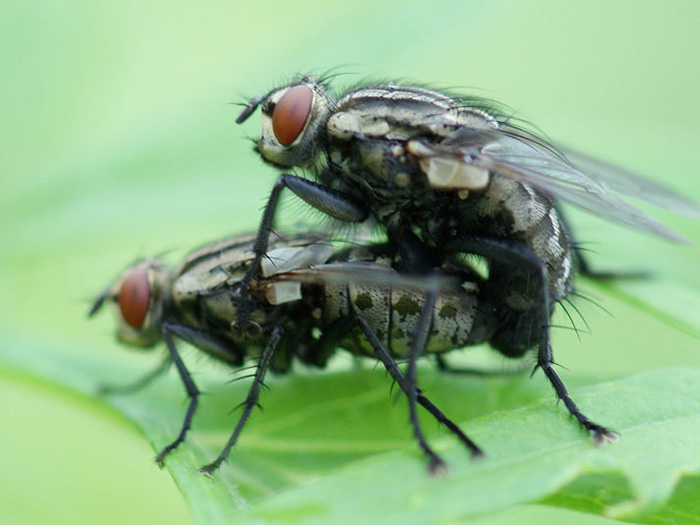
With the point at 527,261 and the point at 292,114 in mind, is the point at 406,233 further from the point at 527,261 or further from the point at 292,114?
the point at 292,114

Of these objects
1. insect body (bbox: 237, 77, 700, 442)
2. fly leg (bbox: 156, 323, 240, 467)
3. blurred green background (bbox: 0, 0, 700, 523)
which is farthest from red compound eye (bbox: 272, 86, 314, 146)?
fly leg (bbox: 156, 323, 240, 467)

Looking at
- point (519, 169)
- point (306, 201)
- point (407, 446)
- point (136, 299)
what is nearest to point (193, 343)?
point (136, 299)

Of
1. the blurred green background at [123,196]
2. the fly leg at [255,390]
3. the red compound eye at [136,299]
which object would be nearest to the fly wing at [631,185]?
the blurred green background at [123,196]

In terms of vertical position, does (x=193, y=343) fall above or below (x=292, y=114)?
below

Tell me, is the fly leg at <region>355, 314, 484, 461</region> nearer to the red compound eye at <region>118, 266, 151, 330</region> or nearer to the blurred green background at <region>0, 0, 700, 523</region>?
the blurred green background at <region>0, 0, 700, 523</region>

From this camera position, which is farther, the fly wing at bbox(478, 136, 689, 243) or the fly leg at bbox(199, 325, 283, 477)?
the fly leg at bbox(199, 325, 283, 477)

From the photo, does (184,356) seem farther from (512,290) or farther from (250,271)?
(512,290)
